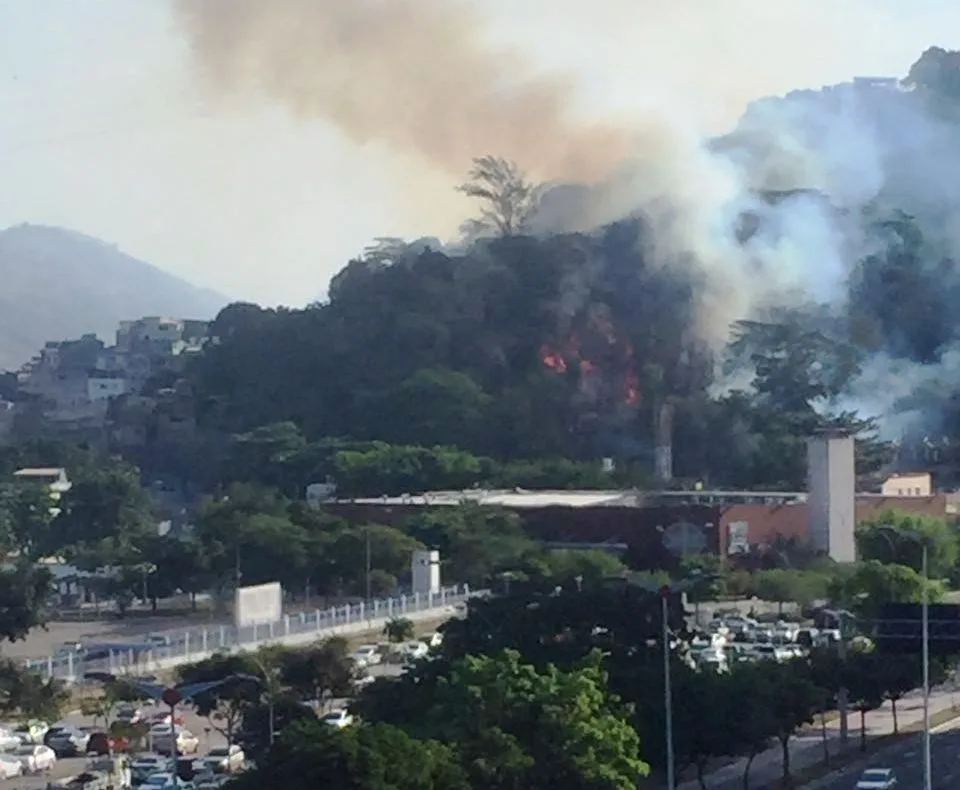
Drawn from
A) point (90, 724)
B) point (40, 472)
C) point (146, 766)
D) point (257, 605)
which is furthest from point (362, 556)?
point (40, 472)

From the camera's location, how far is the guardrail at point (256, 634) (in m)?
34.4

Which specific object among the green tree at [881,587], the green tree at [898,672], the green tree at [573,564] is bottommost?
the green tree at [898,672]

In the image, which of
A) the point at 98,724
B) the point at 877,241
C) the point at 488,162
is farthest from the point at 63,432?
the point at 98,724

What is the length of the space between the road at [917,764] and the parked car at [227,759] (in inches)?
249

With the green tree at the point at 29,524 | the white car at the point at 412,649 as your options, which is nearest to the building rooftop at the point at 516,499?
the green tree at the point at 29,524

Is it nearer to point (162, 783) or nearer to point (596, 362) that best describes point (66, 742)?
point (162, 783)

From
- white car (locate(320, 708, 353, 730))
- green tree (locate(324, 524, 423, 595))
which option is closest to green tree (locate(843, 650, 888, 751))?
white car (locate(320, 708, 353, 730))

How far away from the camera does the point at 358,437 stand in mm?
67625

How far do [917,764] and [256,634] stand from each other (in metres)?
13.0

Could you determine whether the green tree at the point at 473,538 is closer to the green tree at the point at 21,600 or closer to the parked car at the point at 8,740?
the green tree at the point at 21,600

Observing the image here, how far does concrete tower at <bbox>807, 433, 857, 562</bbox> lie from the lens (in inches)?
1820

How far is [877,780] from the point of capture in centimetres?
2536

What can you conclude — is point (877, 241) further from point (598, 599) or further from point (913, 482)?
point (598, 599)

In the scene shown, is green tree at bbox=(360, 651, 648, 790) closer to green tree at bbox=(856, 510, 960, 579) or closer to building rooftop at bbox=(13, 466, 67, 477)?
green tree at bbox=(856, 510, 960, 579)
